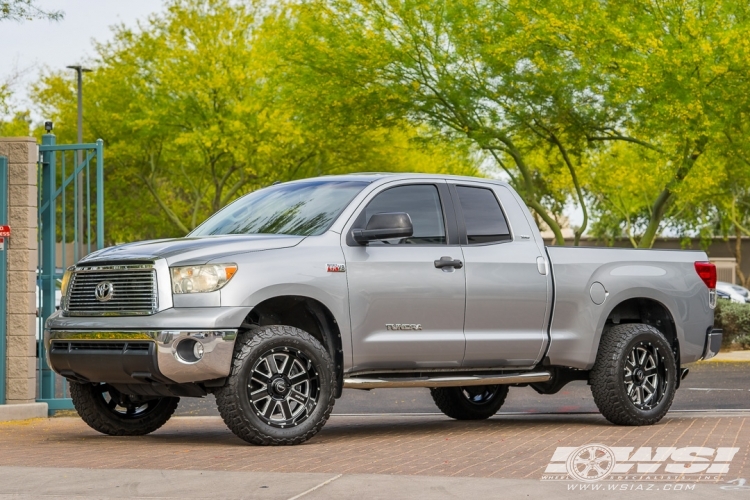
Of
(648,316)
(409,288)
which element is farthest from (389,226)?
(648,316)

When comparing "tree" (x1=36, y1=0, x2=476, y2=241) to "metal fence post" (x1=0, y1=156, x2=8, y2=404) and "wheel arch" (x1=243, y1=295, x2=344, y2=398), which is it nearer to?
"metal fence post" (x1=0, y1=156, x2=8, y2=404)

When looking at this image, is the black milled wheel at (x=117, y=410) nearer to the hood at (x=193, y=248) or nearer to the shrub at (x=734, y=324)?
the hood at (x=193, y=248)

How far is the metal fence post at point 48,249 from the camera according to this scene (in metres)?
13.1

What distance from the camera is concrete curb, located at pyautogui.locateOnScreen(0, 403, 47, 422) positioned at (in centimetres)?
1241

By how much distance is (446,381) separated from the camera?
1042cm

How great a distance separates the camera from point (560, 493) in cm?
718

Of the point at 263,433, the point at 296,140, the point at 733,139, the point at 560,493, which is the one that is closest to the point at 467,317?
the point at 263,433

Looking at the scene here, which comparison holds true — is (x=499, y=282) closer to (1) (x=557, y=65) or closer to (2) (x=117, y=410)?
(2) (x=117, y=410)

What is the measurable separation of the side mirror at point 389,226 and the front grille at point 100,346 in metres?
1.85

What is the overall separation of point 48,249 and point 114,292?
398cm

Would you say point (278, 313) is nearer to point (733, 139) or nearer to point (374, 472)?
point (374, 472)

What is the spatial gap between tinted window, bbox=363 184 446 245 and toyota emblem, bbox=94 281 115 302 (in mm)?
2076

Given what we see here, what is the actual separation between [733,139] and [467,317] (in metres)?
17.9

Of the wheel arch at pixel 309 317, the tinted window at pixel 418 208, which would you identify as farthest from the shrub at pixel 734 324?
the wheel arch at pixel 309 317
